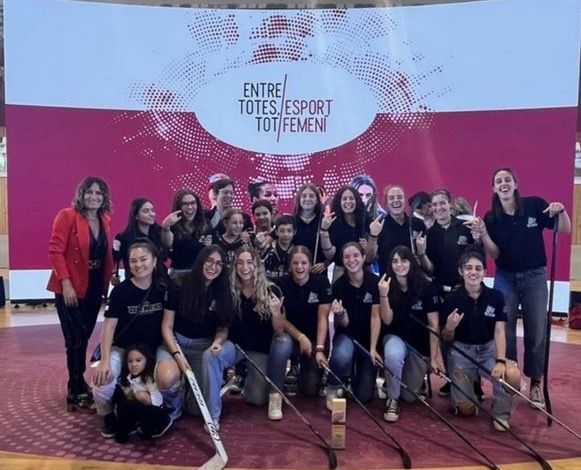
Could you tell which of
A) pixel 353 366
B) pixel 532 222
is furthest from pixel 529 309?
pixel 353 366

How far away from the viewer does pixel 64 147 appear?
6281mm

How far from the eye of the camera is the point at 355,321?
11.8 feet

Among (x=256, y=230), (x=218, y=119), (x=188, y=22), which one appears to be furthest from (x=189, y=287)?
(x=188, y=22)

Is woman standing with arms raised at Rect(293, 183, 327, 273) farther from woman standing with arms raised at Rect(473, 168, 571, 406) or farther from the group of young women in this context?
woman standing with arms raised at Rect(473, 168, 571, 406)

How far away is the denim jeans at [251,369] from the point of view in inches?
126

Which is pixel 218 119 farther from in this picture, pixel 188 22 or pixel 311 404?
pixel 311 404

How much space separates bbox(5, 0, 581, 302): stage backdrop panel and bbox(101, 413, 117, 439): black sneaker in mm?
3535

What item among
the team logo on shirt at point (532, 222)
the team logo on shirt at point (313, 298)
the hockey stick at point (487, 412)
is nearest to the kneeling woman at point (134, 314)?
the team logo on shirt at point (313, 298)

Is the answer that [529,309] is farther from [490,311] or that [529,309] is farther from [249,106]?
[249,106]

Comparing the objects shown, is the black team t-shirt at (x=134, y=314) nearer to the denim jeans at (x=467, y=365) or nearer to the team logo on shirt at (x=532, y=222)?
the denim jeans at (x=467, y=365)

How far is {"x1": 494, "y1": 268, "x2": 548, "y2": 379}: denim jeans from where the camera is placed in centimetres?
355

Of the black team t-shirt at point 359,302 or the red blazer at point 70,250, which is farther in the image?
the black team t-shirt at point 359,302

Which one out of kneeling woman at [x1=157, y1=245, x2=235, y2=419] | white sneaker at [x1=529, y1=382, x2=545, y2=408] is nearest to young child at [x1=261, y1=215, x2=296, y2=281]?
kneeling woman at [x1=157, y1=245, x2=235, y2=419]

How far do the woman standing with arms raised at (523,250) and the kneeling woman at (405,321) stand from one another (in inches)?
17.4
